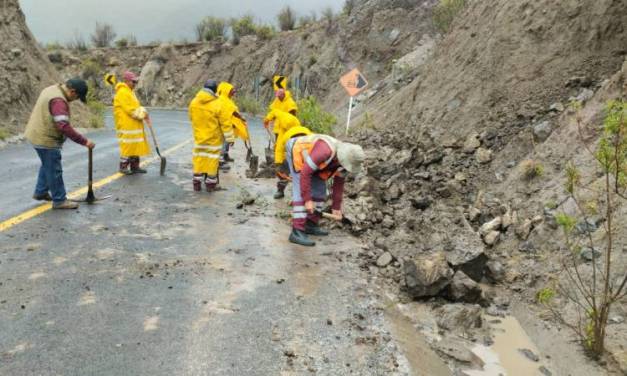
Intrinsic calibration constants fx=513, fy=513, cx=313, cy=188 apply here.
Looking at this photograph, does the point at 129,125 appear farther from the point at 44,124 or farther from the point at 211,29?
the point at 211,29

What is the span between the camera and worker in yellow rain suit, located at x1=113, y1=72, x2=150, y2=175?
358 inches

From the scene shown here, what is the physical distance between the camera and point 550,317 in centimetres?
429

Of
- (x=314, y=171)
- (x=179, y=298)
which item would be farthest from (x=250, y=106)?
(x=179, y=298)

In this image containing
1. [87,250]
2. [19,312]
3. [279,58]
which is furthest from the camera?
[279,58]

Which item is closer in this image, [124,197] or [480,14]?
[124,197]

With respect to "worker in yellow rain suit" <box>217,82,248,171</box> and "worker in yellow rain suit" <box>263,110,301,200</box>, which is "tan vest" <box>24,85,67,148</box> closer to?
"worker in yellow rain suit" <box>217,82,248,171</box>

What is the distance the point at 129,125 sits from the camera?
9.17 m

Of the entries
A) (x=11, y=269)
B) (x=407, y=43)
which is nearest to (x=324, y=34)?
(x=407, y=43)

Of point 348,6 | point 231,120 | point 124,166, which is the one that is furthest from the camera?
point 348,6

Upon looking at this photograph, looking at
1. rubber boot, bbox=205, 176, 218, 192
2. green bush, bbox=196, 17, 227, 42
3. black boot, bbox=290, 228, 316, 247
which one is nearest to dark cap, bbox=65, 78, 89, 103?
rubber boot, bbox=205, 176, 218, 192

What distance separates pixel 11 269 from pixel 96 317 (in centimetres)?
127

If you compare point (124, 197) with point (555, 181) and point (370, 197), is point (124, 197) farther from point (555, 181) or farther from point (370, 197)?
point (555, 181)

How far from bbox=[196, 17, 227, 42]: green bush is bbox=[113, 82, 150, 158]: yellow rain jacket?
124ft

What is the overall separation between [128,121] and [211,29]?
3933cm
